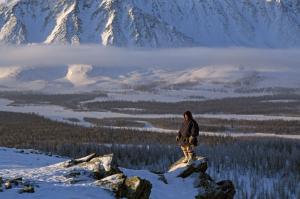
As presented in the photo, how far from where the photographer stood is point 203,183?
44062 mm

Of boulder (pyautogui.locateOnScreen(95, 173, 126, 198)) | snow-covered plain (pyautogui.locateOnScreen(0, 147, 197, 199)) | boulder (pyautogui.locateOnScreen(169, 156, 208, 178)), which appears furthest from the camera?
boulder (pyautogui.locateOnScreen(169, 156, 208, 178))

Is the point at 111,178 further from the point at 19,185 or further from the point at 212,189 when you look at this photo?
the point at 212,189

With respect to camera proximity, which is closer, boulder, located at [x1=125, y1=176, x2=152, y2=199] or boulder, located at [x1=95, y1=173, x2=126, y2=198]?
boulder, located at [x1=125, y1=176, x2=152, y2=199]

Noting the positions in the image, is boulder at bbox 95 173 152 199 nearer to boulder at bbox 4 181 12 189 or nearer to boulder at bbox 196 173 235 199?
boulder at bbox 4 181 12 189

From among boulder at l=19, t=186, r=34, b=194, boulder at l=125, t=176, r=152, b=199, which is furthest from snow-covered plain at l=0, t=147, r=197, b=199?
boulder at l=125, t=176, r=152, b=199

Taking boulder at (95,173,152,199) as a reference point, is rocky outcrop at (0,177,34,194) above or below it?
above

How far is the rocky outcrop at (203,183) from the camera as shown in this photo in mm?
43312

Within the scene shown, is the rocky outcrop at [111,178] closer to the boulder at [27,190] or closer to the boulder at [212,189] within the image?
the boulder at [27,190]

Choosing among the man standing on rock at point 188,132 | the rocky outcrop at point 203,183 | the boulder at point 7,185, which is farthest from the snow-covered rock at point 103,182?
the man standing on rock at point 188,132

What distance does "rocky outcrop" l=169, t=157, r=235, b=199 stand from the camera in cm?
4331

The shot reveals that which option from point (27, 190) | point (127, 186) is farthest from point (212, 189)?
point (27, 190)

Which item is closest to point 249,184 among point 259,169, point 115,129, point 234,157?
point 259,169

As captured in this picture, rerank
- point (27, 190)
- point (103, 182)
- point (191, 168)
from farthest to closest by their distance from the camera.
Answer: point (191, 168) < point (103, 182) < point (27, 190)

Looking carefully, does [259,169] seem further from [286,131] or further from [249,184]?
[286,131]
